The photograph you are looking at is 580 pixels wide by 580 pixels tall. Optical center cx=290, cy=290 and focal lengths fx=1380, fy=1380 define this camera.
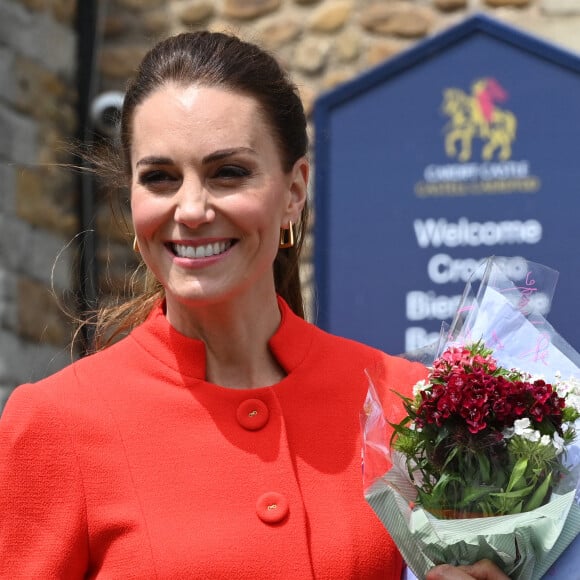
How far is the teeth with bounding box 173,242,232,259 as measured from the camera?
7.90 feet

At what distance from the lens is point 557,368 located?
2.36 m

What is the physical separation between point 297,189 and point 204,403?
461 millimetres

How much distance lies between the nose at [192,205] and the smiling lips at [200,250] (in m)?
0.04

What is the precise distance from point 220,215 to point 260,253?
0.37 feet

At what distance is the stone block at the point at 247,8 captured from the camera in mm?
5184

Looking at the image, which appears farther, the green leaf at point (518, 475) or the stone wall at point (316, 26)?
the stone wall at point (316, 26)

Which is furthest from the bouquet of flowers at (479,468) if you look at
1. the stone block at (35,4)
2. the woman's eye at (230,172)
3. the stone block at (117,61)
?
the stone block at (117,61)

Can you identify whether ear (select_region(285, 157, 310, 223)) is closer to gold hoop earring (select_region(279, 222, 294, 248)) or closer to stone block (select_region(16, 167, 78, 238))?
gold hoop earring (select_region(279, 222, 294, 248))

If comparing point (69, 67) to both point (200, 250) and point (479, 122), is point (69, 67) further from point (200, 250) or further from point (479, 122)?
point (200, 250)

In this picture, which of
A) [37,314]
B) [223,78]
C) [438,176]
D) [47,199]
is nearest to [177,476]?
[223,78]

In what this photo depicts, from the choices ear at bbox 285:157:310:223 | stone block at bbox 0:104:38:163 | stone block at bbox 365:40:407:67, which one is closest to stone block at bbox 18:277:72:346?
stone block at bbox 0:104:38:163

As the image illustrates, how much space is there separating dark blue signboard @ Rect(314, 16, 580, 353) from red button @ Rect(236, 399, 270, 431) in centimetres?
163

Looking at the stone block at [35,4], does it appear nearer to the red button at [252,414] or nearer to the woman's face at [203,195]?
the woman's face at [203,195]

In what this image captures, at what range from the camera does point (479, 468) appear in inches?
83.8
